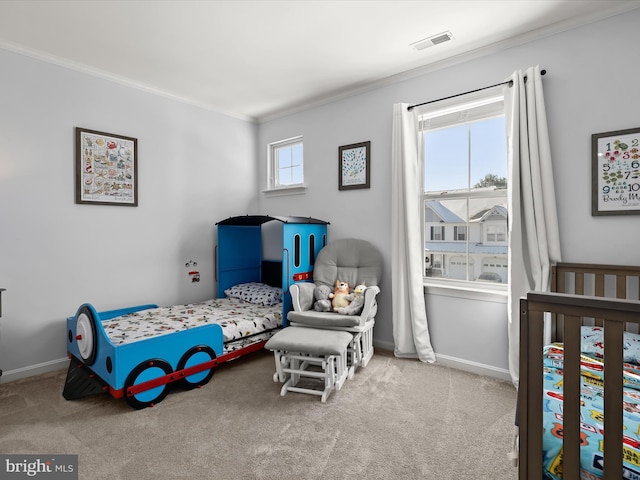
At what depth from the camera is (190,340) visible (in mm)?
2447

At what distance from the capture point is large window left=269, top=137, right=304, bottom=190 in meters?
4.08

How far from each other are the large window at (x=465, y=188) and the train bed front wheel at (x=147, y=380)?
2303 mm

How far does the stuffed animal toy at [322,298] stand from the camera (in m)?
2.92

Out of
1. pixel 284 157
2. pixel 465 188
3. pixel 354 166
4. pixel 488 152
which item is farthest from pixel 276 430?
pixel 284 157

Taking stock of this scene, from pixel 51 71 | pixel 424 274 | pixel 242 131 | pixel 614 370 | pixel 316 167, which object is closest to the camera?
pixel 614 370

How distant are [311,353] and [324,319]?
0.35 metres

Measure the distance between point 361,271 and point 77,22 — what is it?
2856 mm

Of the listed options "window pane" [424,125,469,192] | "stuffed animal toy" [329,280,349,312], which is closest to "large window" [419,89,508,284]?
"window pane" [424,125,469,192]

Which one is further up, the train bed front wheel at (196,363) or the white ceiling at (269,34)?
the white ceiling at (269,34)

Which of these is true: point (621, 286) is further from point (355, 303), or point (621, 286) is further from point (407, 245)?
point (355, 303)

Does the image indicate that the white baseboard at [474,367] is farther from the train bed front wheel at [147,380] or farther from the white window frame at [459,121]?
the train bed front wheel at [147,380]

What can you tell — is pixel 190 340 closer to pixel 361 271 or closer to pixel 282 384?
pixel 282 384

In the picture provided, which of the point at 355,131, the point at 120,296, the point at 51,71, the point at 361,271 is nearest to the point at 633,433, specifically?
the point at 361,271

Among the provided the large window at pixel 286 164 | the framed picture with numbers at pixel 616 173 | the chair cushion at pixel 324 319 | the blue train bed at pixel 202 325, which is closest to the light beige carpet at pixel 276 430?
the blue train bed at pixel 202 325
